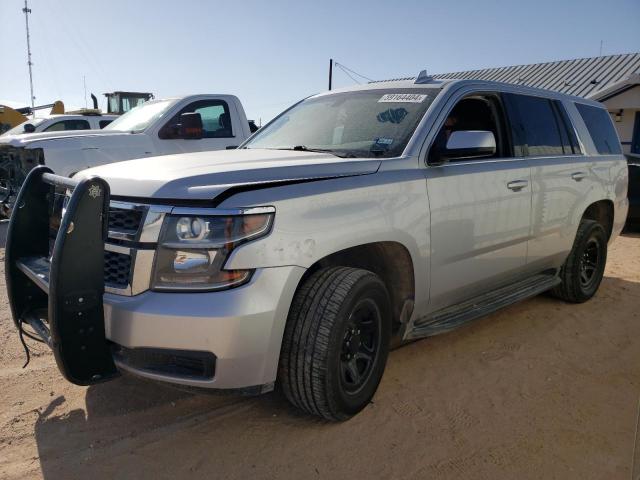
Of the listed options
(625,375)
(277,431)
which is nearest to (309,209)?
(277,431)

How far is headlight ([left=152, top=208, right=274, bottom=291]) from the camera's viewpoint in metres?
2.41

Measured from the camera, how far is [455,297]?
12.3ft

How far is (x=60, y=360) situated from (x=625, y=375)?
3.44 meters

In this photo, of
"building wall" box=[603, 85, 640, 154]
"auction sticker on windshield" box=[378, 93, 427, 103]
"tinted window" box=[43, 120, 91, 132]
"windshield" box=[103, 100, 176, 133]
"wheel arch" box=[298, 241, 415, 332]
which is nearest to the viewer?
"wheel arch" box=[298, 241, 415, 332]

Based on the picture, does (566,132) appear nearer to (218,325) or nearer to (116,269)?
(218,325)

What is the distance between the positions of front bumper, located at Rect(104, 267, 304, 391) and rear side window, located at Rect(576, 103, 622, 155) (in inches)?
160

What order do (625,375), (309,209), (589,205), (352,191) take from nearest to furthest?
(309,209)
(352,191)
(625,375)
(589,205)

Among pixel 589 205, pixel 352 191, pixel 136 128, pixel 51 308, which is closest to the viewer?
pixel 51 308

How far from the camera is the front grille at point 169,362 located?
2449mm

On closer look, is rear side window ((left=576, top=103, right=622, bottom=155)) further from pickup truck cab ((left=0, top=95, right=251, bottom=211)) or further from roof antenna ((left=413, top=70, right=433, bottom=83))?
pickup truck cab ((left=0, top=95, right=251, bottom=211))

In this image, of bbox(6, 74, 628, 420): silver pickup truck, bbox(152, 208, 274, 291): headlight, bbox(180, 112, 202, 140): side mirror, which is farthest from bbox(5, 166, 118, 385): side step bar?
bbox(180, 112, 202, 140): side mirror

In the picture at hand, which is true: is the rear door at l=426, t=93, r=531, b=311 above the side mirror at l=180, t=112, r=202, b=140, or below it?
below

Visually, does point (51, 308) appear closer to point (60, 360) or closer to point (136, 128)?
point (60, 360)

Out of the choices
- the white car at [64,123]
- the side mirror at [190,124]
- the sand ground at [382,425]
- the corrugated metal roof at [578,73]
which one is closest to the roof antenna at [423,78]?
the sand ground at [382,425]
